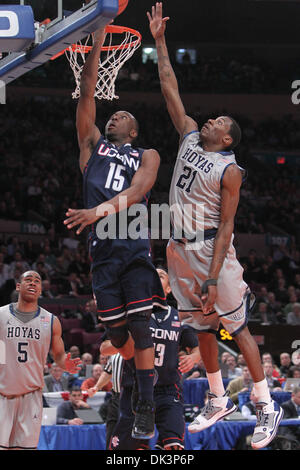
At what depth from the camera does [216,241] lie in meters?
5.62

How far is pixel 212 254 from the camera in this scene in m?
5.69

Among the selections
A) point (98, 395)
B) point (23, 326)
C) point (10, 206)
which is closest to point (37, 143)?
point (10, 206)

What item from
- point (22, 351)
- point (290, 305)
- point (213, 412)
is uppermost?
point (22, 351)

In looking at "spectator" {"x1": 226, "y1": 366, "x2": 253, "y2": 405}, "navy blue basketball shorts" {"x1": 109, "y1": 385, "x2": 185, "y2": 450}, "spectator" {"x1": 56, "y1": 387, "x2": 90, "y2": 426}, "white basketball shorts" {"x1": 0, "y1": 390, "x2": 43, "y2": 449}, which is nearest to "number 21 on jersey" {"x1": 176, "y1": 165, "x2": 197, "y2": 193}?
"navy blue basketball shorts" {"x1": 109, "y1": 385, "x2": 185, "y2": 450}

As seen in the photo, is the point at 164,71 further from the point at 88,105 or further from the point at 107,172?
the point at 107,172

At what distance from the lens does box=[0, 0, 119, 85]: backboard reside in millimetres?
5320

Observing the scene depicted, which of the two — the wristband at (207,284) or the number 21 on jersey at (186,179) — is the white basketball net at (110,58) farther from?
the wristband at (207,284)

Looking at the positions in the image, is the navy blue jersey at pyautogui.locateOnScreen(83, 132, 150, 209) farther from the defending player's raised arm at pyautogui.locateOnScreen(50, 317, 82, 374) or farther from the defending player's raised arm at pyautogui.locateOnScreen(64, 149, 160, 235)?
the defending player's raised arm at pyautogui.locateOnScreen(50, 317, 82, 374)

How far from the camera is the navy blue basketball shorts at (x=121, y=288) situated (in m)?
5.36

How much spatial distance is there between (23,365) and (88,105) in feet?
10.6

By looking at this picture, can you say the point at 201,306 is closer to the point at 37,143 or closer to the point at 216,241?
the point at 216,241

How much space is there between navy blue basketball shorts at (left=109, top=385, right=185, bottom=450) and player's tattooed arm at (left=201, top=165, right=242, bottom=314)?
210 cm

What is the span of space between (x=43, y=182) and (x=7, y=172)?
40.7 inches

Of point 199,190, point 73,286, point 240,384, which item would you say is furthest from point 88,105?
point 73,286
